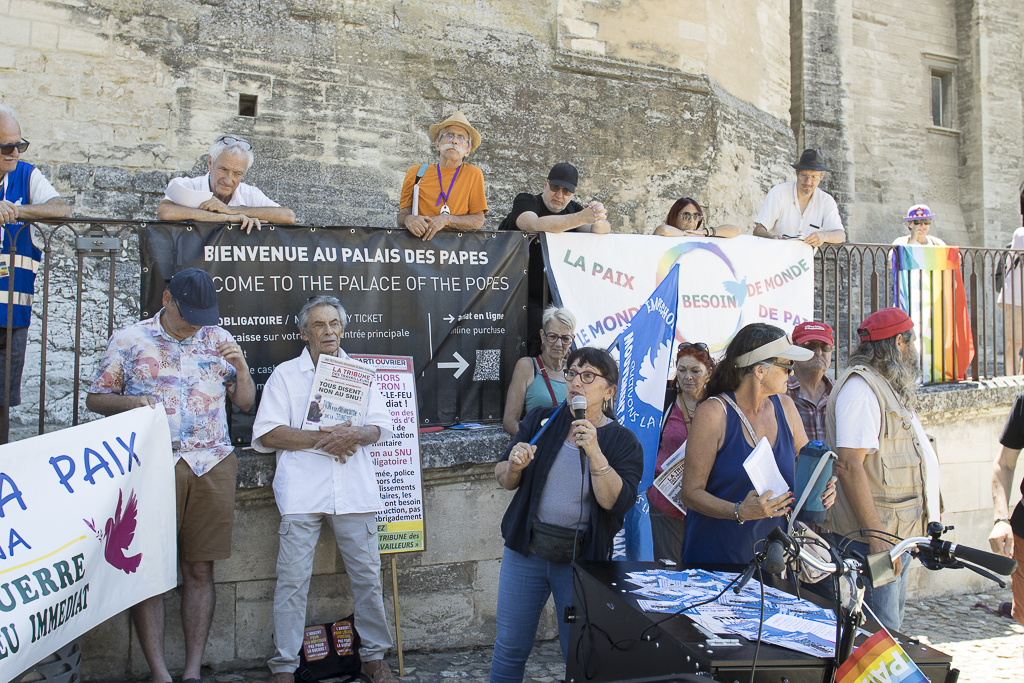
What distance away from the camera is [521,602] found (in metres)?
3.39

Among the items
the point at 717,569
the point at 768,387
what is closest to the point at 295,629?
the point at 717,569

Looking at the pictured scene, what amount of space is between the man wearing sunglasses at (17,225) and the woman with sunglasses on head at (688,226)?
401cm

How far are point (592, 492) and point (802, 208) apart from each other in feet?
14.2

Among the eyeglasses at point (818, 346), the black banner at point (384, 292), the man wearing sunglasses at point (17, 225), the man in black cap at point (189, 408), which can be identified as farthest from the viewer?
the eyeglasses at point (818, 346)

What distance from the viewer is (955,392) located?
6.67m

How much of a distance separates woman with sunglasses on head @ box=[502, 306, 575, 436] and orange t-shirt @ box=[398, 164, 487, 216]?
1.21m

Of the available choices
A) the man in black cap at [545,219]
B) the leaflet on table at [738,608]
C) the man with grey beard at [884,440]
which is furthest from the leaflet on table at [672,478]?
the man in black cap at [545,219]

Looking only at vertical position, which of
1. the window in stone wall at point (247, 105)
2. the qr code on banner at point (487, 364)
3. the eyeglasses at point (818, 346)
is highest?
the window in stone wall at point (247, 105)

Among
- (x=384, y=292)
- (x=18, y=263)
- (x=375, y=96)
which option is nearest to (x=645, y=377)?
(x=384, y=292)

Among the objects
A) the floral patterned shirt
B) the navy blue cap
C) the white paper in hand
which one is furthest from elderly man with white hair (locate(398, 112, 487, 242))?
the white paper in hand

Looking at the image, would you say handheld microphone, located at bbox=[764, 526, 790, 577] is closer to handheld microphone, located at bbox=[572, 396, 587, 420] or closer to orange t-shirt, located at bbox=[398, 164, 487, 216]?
handheld microphone, located at bbox=[572, 396, 587, 420]

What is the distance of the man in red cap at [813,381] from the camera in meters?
4.62

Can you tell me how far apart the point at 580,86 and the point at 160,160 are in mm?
4940

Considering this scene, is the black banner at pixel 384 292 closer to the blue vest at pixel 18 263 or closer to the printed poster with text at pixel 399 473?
the printed poster with text at pixel 399 473
